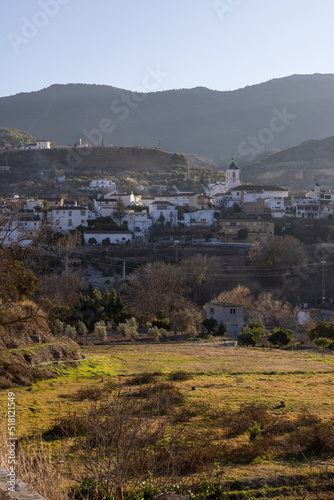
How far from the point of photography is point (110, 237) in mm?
54781

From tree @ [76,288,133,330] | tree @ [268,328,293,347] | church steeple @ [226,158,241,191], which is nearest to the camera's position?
tree @ [268,328,293,347]

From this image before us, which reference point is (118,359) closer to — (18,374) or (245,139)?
(18,374)

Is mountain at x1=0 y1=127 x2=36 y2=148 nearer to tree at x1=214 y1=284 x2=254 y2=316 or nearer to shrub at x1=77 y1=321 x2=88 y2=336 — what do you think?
tree at x1=214 y1=284 x2=254 y2=316

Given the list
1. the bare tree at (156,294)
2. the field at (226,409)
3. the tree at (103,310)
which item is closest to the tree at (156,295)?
the bare tree at (156,294)

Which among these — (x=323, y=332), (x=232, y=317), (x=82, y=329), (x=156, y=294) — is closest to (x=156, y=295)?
(x=156, y=294)

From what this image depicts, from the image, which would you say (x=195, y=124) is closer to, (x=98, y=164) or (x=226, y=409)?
(x=98, y=164)

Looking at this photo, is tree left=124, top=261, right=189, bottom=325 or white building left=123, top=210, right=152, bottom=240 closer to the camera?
tree left=124, top=261, right=189, bottom=325

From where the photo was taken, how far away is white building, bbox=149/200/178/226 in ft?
205

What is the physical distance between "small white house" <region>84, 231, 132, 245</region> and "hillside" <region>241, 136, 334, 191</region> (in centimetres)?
5421

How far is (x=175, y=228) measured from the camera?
60500 mm

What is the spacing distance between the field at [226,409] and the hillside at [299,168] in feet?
297

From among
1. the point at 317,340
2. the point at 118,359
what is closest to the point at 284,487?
the point at 118,359

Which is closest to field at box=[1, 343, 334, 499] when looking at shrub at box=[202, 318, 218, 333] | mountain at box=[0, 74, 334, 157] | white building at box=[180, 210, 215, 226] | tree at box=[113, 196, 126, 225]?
shrub at box=[202, 318, 218, 333]

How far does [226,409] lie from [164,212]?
179 ft
